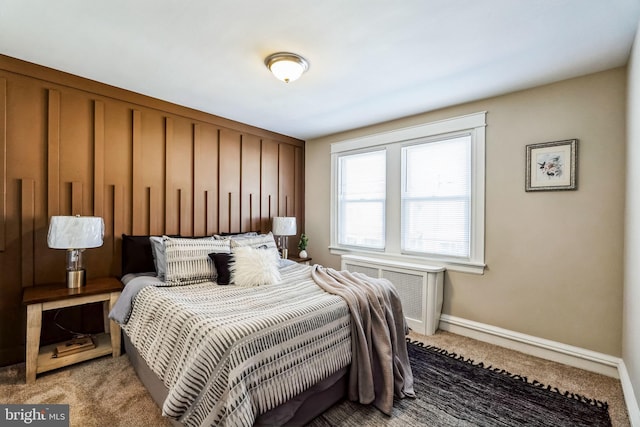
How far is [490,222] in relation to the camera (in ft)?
9.81

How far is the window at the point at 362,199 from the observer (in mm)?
3910

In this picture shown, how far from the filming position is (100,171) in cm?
279

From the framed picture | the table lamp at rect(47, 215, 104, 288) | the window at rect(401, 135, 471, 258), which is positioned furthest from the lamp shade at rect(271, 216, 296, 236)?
the framed picture

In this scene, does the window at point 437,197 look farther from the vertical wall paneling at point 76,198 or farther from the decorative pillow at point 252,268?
the vertical wall paneling at point 76,198

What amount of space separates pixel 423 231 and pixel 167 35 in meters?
3.06

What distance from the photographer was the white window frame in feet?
9.96

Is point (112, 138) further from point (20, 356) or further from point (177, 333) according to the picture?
point (177, 333)

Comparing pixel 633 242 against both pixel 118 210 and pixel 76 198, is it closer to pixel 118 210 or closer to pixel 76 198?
pixel 118 210

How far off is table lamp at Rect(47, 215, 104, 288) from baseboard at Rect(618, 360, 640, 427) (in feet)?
12.6

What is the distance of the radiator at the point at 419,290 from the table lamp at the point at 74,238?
9.42 feet

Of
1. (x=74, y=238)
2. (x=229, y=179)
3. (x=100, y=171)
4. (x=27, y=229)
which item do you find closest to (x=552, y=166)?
(x=229, y=179)

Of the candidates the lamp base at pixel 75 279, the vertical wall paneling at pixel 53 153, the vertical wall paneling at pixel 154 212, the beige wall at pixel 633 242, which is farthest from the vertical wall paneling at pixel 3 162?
the beige wall at pixel 633 242

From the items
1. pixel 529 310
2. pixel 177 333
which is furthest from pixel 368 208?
pixel 177 333

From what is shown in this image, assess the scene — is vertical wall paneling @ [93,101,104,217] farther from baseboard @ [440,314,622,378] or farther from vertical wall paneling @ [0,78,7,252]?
baseboard @ [440,314,622,378]
